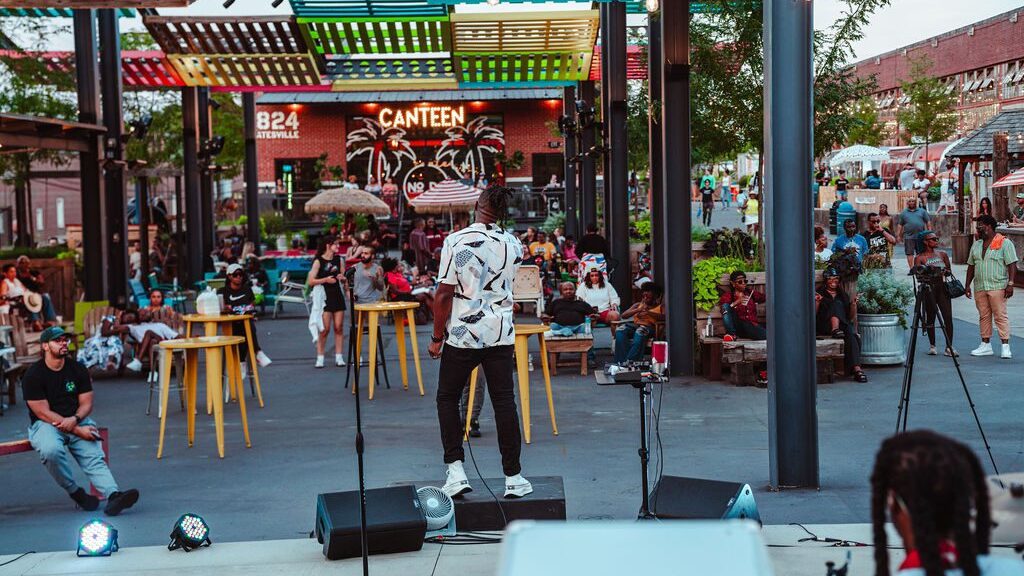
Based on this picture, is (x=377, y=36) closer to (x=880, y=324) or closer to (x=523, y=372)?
(x=880, y=324)

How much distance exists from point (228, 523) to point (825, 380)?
7.36m

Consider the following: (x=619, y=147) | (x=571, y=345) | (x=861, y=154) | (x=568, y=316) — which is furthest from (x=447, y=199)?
(x=571, y=345)

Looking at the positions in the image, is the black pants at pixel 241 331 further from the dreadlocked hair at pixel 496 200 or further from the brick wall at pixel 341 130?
the brick wall at pixel 341 130

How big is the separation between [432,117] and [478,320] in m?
40.7

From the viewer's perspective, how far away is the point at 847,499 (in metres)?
7.81

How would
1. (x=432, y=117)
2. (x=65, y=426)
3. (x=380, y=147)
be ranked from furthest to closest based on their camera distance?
(x=380, y=147) < (x=432, y=117) < (x=65, y=426)

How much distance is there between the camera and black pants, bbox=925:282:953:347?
9727 mm

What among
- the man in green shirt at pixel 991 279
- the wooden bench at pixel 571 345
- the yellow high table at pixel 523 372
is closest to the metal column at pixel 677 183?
the wooden bench at pixel 571 345

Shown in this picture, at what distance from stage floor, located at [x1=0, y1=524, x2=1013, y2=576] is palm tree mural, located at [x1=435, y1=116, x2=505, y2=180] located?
4099 cm

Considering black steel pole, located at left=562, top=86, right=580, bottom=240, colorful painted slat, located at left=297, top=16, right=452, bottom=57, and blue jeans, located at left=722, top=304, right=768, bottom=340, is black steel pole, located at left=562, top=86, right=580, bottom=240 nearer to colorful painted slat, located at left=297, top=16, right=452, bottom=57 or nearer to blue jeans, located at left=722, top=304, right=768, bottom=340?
colorful painted slat, located at left=297, top=16, right=452, bottom=57

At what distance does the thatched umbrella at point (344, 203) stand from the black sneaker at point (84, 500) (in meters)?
22.7

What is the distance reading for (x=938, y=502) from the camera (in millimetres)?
3123

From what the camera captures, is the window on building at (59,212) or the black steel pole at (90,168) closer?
the black steel pole at (90,168)

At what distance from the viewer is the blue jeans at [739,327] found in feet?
43.4
